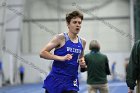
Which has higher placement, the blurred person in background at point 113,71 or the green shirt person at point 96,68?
the green shirt person at point 96,68

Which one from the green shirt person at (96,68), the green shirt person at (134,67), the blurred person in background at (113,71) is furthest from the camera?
the blurred person in background at (113,71)

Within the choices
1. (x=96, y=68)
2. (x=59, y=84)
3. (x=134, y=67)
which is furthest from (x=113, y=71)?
(x=59, y=84)

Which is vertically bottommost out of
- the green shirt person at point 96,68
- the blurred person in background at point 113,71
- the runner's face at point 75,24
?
the blurred person in background at point 113,71

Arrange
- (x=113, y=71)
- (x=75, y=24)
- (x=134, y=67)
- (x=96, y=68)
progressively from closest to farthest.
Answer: (x=75, y=24) < (x=134, y=67) < (x=96, y=68) < (x=113, y=71)

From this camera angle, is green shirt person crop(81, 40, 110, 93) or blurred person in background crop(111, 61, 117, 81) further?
blurred person in background crop(111, 61, 117, 81)

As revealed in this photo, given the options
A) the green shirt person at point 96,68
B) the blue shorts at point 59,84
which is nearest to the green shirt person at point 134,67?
the blue shorts at point 59,84

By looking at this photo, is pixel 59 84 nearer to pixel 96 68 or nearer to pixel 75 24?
pixel 75 24

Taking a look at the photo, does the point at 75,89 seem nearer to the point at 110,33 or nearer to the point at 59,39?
the point at 59,39

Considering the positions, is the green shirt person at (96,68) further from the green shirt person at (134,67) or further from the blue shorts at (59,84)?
the blue shorts at (59,84)

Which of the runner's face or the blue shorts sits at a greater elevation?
the runner's face

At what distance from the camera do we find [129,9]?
33375 millimetres

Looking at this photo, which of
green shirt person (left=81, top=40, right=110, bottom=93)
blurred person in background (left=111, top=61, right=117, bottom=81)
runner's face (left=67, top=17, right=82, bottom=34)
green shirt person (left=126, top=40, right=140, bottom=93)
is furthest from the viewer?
blurred person in background (left=111, top=61, right=117, bottom=81)

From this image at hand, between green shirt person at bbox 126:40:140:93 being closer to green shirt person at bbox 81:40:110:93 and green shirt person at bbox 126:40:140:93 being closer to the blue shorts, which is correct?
the blue shorts

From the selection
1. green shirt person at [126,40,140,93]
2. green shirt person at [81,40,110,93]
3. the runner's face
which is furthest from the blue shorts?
green shirt person at [81,40,110,93]
